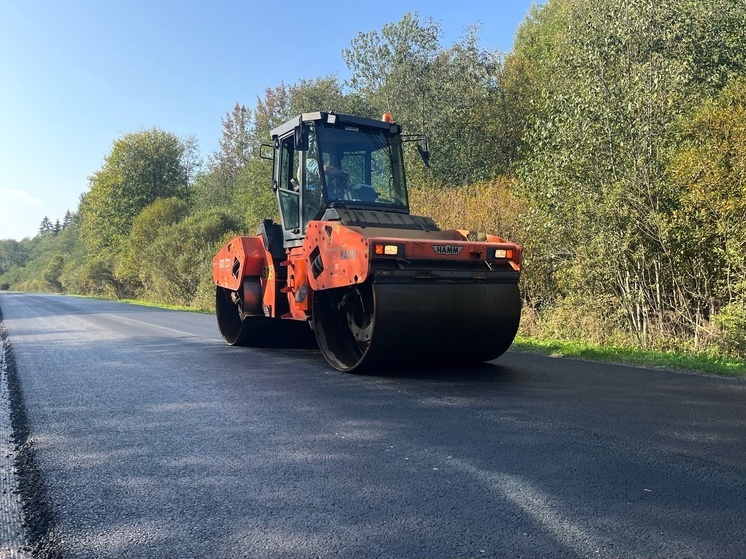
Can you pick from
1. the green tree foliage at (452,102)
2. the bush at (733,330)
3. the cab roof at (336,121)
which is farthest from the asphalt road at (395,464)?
the green tree foliage at (452,102)

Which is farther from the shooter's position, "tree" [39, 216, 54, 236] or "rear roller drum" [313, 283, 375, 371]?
"tree" [39, 216, 54, 236]

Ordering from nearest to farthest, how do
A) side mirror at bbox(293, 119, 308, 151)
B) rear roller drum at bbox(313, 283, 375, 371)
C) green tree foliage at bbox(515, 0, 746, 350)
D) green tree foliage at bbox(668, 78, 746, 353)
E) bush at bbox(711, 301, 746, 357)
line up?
rear roller drum at bbox(313, 283, 375, 371) → side mirror at bbox(293, 119, 308, 151) → bush at bbox(711, 301, 746, 357) → green tree foliage at bbox(668, 78, 746, 353) → green tree foliage at bbox(515, 0, 746, 350)

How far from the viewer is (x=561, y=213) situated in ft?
39.1

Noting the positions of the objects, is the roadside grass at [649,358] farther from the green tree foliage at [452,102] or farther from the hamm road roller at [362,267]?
the green tree foliage at [452,102]

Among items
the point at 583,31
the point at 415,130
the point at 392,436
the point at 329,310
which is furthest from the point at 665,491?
the point at 415,130

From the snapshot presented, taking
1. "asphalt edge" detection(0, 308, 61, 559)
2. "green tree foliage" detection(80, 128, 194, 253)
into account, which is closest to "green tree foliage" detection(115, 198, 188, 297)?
"green tree foliage" detection(80, 128, 194, 253)

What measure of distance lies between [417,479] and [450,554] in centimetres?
87

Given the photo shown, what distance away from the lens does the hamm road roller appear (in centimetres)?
621

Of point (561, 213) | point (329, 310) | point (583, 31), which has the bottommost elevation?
point (329, 310)

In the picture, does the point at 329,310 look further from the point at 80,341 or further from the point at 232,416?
the point at 80,341

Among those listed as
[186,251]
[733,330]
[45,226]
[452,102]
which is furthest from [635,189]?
[45,226]

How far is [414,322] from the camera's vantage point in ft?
20.2

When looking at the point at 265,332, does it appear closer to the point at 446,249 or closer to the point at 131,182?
the point at 446,249

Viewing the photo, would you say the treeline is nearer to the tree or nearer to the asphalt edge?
the asphalt edge
